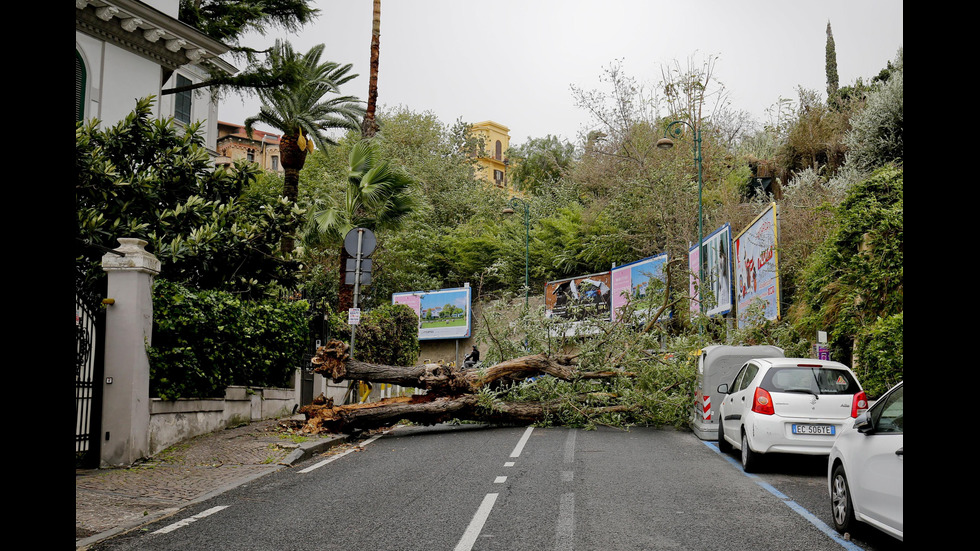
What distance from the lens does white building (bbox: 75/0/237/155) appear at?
18016 mm

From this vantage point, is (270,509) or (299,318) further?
(299,318)

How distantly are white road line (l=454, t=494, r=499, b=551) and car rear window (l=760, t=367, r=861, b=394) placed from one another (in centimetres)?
448

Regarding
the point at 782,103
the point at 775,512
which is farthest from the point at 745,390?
the point at 782,103

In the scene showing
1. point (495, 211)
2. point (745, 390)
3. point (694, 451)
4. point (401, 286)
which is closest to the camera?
point (745, 390)

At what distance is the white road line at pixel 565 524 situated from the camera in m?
6.16

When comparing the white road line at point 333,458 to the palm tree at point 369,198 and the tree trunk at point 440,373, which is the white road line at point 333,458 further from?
the palm tree at point 369,198

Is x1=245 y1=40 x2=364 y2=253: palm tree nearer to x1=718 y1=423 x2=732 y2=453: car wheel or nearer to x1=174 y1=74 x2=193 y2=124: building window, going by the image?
x1=174 y1=74 x2=193 y2=124: building window

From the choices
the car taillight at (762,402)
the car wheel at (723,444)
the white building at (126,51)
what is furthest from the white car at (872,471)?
the white building at (126,51)

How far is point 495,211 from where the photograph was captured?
5244cm

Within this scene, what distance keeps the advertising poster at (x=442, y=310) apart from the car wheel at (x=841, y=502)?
3588 cm

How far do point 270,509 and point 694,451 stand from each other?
767 cm

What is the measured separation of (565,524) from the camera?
693 centimetres
